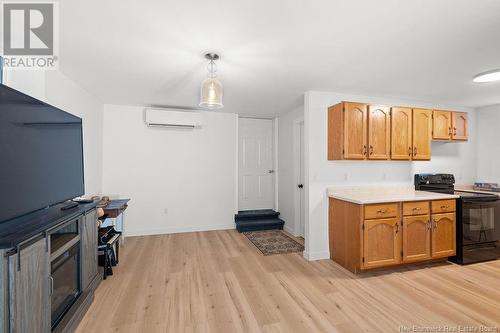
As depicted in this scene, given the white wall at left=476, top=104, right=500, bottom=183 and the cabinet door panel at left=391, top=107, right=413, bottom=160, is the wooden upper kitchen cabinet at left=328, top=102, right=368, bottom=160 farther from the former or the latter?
the white wall at left=476, top=104, right=500, bottom=183

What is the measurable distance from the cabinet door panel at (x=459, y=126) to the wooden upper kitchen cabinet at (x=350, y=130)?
158cm

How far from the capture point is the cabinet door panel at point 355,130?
307 cm

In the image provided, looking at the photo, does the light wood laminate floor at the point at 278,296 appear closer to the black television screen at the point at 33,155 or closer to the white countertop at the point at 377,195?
the white countertop at the point at 377,195

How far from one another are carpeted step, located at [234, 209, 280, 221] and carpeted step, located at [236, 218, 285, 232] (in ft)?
0.27

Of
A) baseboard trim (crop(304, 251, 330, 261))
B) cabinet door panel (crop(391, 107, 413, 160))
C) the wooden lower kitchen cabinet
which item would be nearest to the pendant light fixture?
the wooden lower kitchen cabinet

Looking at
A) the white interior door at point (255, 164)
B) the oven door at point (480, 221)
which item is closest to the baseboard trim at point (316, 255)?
the oven door at point (480, 221)

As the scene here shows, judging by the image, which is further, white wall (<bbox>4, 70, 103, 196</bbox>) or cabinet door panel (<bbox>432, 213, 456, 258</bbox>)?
cabinet door panel (<bbox>432, 213, 456, 258</bbox>)

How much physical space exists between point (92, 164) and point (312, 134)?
11.1ft

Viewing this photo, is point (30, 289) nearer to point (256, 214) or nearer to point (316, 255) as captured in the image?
point (316, 255)

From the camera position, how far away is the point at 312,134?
3.31 metres

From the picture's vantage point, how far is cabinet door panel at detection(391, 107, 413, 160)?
3.26m

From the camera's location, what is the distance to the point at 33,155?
1.62 metres

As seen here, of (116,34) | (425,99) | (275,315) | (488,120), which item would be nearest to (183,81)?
(116,34)

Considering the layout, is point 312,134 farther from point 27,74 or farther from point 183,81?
point 27,74
